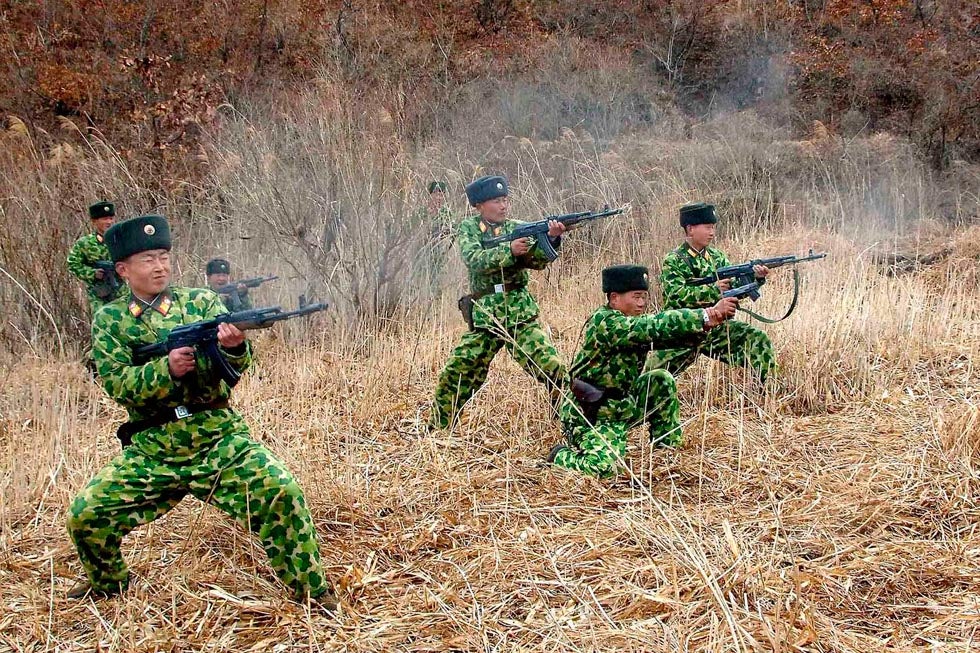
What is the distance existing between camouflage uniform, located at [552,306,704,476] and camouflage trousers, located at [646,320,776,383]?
2.32ft

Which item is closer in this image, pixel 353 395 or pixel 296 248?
pixel 353 395

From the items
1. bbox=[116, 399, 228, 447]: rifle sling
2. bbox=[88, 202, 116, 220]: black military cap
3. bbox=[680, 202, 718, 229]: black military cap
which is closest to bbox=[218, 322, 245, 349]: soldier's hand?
bbox=[116, 399, 228, 447]: rifle sling

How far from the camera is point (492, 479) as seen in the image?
405cm

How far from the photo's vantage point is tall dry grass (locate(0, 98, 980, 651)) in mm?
2770

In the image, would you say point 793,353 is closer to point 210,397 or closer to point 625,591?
point 625,591

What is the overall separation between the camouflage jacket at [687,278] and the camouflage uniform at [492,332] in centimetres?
94

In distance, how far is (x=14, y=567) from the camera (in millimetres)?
3316

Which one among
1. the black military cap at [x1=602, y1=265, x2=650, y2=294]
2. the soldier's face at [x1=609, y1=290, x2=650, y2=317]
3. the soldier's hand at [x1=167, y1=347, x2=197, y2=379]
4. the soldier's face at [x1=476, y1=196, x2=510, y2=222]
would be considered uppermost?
the soldier's hand at [x1=167, y1=347, x2=197, y2=379]

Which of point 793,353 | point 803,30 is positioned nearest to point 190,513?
point 793,353

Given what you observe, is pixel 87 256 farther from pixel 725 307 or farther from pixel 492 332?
pixel 725 307

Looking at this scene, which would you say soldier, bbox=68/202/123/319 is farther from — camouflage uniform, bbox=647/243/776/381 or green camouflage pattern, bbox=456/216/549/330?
camouflage uniform, bbox=647/243/776/381

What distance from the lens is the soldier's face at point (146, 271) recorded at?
9.81ft

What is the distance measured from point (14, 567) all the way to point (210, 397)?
1.16 meters

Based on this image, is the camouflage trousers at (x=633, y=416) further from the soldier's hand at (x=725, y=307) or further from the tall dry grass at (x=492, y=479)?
the soldier's hand at (x=725, y=307)
